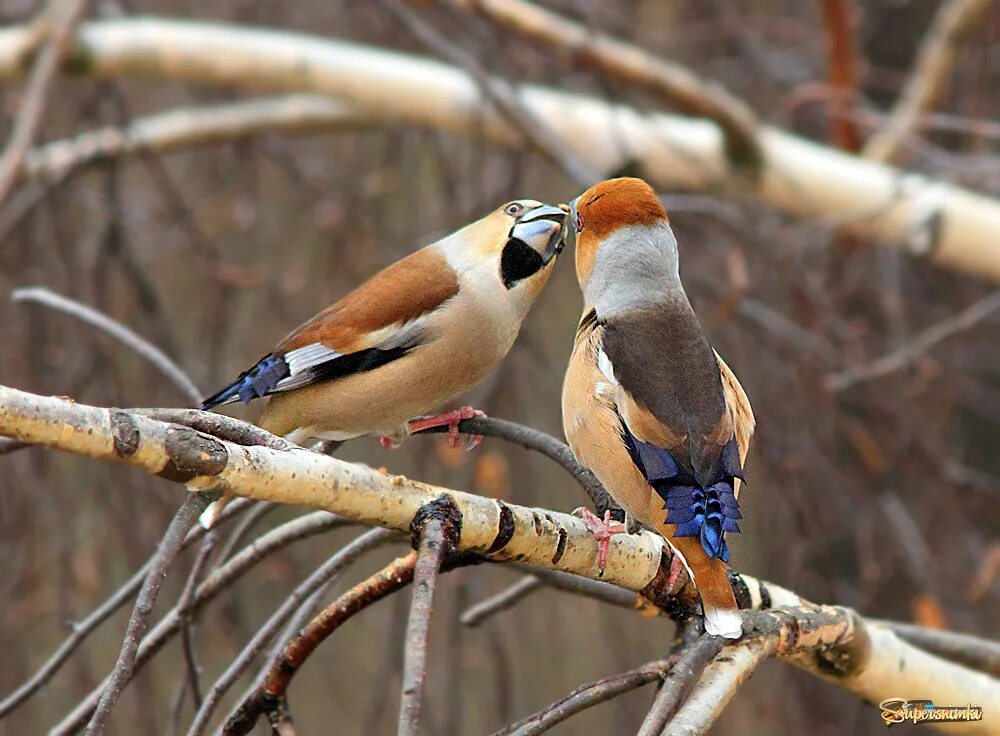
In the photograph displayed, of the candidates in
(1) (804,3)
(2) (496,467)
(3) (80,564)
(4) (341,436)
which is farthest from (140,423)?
(1) (804,3)

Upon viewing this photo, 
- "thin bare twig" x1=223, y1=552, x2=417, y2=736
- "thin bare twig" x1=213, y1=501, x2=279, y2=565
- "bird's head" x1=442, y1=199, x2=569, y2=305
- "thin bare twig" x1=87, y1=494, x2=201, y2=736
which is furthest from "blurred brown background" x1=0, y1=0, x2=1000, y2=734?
"thin bare twig" x1=87, y1=494, x2=201, y2=736

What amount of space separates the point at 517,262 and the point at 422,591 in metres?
1.29

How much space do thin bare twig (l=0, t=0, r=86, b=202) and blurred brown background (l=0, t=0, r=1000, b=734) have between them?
420mm

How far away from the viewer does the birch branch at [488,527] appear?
140 centimetres

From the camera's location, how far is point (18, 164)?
3393 mm

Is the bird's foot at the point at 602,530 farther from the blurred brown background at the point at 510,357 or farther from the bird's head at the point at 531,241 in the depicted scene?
the blurred brown background at the point at 510,357

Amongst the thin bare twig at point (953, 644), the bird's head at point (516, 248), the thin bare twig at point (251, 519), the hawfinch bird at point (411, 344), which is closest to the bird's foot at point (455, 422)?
the hawfinch bird at point (411, 344)

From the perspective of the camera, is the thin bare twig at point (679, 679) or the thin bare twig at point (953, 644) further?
the thin bare twig at point (953, 644)

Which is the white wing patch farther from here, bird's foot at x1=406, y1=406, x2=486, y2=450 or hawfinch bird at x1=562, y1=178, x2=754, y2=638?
hawfinch bird at x1=562, y1=178, x2=754, y2=638

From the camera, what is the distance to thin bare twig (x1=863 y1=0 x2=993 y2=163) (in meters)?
4.74

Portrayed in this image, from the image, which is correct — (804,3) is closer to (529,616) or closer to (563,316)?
(563,316)

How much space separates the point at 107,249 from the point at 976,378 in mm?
3928

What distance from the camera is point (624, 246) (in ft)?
8.27

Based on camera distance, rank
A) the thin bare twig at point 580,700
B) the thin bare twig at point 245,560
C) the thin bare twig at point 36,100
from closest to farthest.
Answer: the thin bare twig at point 580,700 < the thin bare twig at point 245,560 < the thin bare twig at point 36,100
